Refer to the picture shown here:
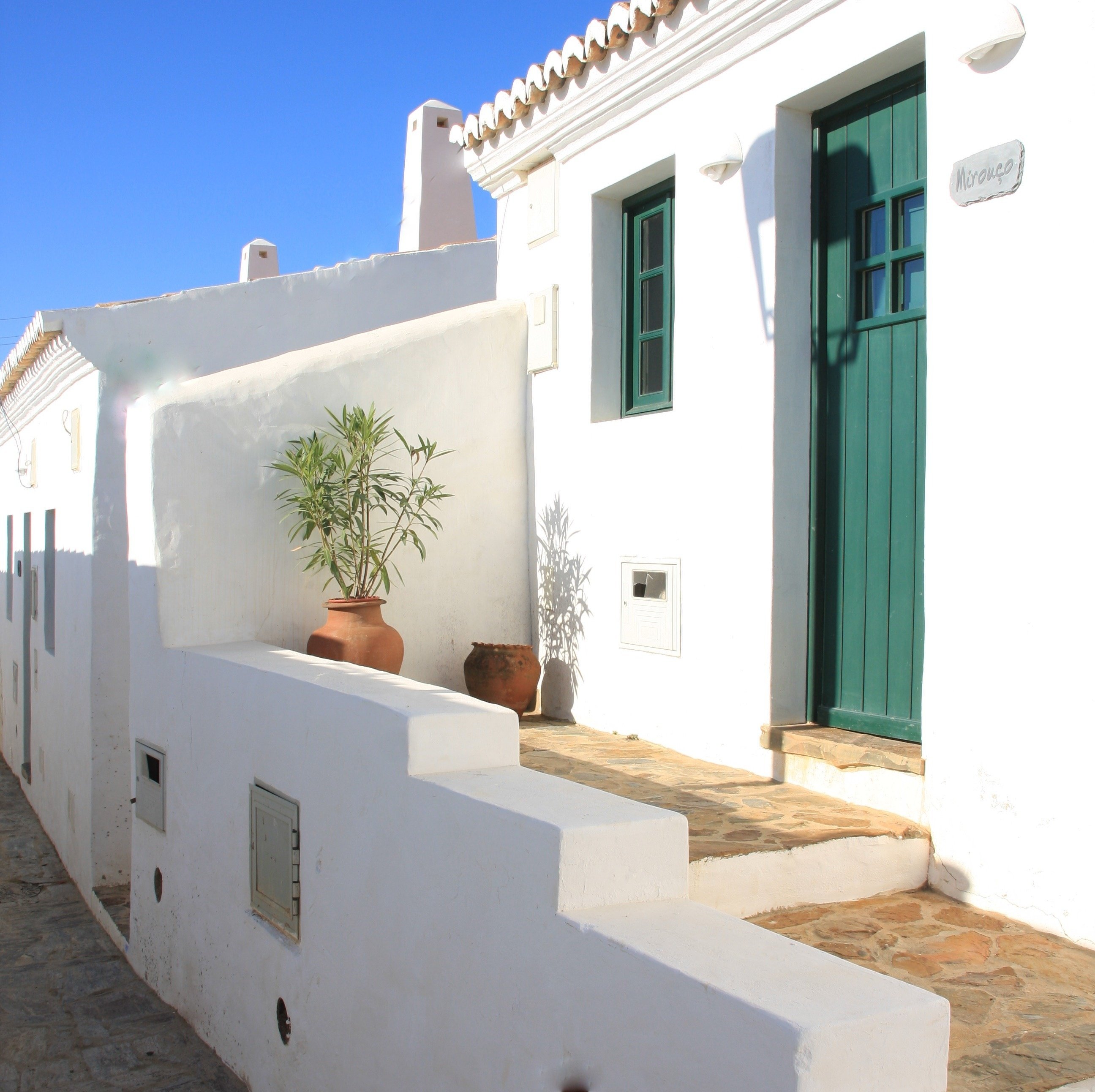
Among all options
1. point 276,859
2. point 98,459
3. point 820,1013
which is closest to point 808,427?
point 276,859

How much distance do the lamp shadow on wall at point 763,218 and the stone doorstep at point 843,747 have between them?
1.77 m

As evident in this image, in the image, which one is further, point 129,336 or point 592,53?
point 129,336

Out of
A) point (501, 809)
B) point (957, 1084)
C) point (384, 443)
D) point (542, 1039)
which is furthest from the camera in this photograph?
point (384, 443)

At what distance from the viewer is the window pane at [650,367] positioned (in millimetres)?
5961

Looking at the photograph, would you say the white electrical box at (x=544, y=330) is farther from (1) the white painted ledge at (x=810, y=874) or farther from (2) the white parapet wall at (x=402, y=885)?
(1) the white painted ledge at (x=810, y=874)

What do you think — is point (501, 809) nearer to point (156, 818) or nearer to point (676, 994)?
point (676, 994)

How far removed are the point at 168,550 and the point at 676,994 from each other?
4414 mm

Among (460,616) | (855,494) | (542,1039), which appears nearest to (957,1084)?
(542,1039)

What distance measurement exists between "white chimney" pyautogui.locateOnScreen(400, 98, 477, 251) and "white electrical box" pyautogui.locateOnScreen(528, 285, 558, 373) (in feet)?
18.7

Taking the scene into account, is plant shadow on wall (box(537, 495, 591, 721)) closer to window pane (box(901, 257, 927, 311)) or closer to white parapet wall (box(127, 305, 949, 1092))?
white parapet wall (box(127, 305, 949, 1092))

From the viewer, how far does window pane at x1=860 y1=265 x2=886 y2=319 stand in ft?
14.9

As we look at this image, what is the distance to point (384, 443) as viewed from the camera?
6523 mm

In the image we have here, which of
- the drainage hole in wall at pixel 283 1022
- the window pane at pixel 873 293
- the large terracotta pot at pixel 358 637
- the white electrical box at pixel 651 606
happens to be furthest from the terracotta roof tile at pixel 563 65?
the drainage hole in wall at pixel 283 1022

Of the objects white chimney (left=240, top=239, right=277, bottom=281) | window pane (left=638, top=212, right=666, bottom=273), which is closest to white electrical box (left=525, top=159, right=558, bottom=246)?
window pane (left=638, top=212, right=666, bottom=273)
